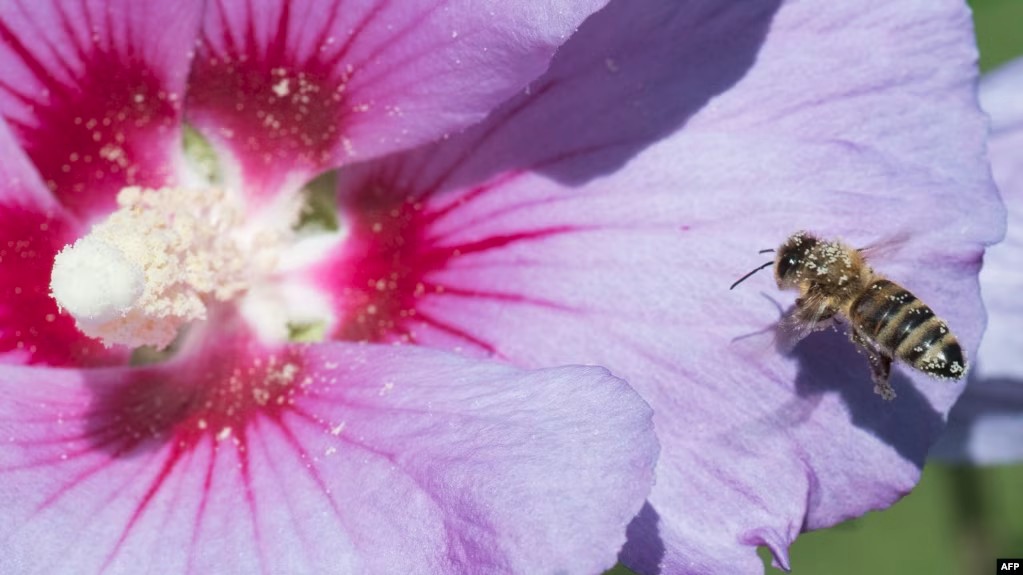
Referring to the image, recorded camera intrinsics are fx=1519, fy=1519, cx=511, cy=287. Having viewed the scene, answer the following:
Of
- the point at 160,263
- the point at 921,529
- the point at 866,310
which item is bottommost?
the point at 921,529

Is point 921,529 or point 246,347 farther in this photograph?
point 921,529

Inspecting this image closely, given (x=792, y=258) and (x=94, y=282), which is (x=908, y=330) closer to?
(x=792, y=258)

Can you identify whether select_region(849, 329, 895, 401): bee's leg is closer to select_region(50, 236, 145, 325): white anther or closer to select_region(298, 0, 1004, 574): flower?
select_region(298, 0, 1004, 574): flower

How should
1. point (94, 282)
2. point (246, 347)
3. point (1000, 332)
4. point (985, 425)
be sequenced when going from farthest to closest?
point (985, 425)
point (1000, 332)
point (246, 347)
point (94, 282)

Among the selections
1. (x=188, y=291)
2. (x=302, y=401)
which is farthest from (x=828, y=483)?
(x=188, y=291)

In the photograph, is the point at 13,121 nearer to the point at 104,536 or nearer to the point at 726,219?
the point at 104,536

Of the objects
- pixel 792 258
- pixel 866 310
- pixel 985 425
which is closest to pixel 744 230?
pixel 792 258

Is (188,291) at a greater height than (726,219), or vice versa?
(188,291)
